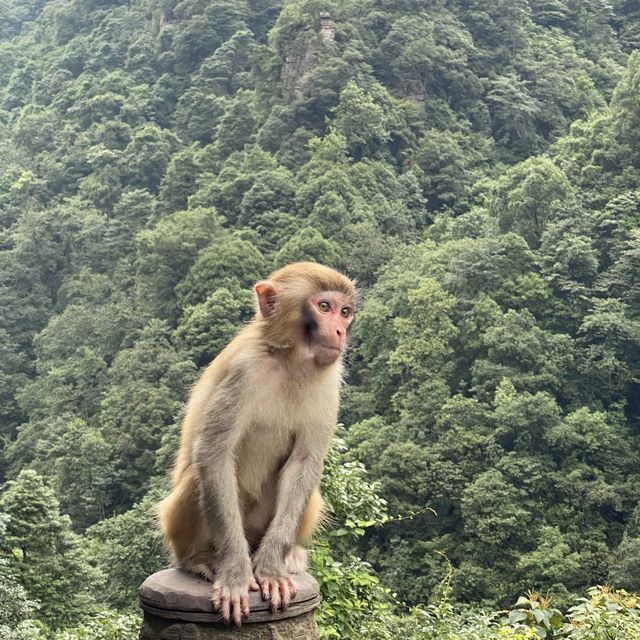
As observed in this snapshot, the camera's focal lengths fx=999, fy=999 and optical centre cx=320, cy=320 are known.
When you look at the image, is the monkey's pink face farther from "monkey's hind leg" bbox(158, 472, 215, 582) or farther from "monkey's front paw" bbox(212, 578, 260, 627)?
"monkey's front paw" bbox(212, 578, 260, 627)

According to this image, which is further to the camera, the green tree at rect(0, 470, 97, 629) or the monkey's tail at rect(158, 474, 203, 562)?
the green tree at rect(0, 470, 97, 629)

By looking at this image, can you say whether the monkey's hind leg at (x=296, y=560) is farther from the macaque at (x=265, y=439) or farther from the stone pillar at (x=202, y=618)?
the stone pillar at (x=202, y=618)

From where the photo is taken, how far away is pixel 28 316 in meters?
44.4

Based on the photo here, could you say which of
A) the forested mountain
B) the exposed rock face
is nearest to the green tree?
the forested mountain

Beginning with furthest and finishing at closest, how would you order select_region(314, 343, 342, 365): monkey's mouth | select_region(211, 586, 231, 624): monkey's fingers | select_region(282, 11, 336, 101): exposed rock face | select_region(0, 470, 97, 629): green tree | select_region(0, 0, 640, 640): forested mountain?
select_region(282, 11, 336, 101): exposed rock face, select_region(0, 0, 640, 640): forested mountain, select_region(0, 470, 97, 629): green tree, select_region(314, 343, 342, 365): monkey's mouth, select_region(211, 586, 231, 624): monkey's fingers

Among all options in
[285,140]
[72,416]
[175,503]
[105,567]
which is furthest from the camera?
[285,140]

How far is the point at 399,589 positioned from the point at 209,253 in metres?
16.3

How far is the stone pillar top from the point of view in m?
3.36

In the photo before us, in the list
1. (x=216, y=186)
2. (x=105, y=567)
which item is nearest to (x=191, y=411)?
(x=105, y=567)

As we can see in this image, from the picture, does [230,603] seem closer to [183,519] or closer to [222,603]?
[222,603]

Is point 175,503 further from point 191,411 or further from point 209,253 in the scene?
point 209,253

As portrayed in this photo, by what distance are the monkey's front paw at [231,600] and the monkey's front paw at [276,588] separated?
7cm

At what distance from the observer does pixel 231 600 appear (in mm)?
3367

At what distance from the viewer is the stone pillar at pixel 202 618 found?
3.34 metres
